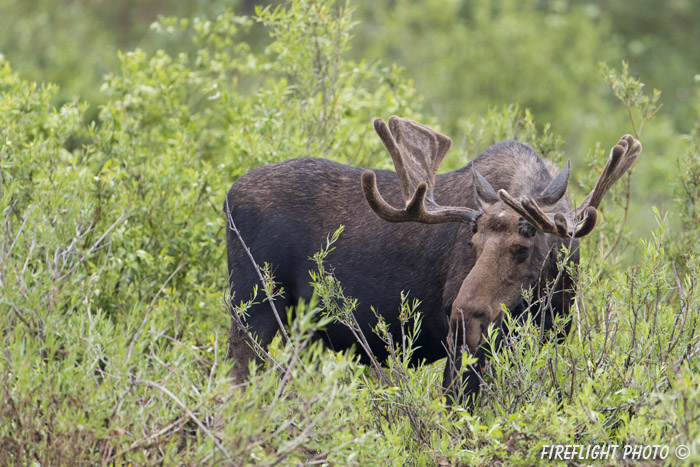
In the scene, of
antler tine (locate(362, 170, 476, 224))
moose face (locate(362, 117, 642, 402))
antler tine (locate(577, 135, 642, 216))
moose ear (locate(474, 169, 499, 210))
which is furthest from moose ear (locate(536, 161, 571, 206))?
antler tine (locate(362, 170, 476, 224))

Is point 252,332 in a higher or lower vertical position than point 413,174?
lower

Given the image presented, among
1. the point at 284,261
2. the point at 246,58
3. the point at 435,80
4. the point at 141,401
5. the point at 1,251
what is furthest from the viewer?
the point at 435,80

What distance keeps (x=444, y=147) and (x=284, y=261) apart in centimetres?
128

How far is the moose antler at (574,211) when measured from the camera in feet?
16.4

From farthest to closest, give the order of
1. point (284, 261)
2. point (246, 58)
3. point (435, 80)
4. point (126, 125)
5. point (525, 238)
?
point (435, 80) < point (246, 58) < point (126, 125) < point (284, 261) < point (525, 238)

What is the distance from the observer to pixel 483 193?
5406 mm

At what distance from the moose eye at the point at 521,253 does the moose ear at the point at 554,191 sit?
32cm

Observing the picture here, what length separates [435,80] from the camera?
17.7 meters

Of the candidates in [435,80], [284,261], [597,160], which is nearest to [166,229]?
[284,261]

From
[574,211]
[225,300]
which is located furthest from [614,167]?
[225,300]

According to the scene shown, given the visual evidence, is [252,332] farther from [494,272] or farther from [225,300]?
[494,272]

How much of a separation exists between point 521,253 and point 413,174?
0.98 meters

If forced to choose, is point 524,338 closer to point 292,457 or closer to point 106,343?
point 292,457

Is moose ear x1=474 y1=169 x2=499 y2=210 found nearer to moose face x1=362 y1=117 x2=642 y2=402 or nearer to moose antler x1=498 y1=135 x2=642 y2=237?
moose face x1=362 y1=117 x2=642 y2=402
